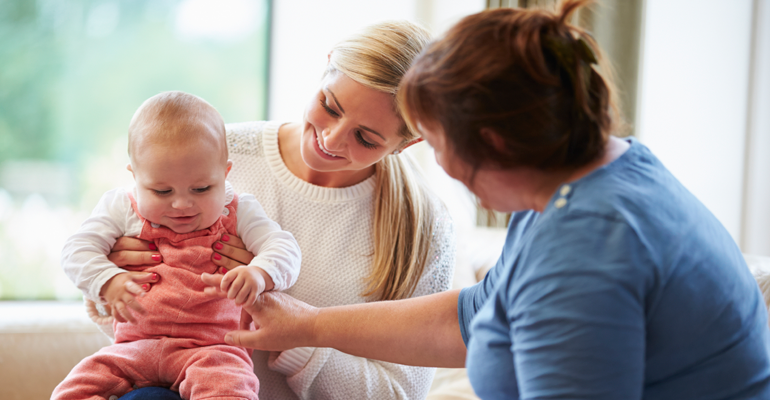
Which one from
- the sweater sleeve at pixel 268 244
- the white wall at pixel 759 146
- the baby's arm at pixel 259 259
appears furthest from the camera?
the white wall at pixel 759 146

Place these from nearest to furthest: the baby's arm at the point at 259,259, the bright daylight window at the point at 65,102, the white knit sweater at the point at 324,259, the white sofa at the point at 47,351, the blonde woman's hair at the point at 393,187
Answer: the baby's arm at the point at 259,259
the blonde woman's hair at the point at 393,187
the white knit sweater at the point at 324,259
the white sofa at the point at 47,351
the bright daylight window at the point at 65,102

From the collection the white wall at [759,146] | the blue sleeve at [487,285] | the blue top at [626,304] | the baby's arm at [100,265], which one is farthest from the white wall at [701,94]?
the baby's arm at [100,265]

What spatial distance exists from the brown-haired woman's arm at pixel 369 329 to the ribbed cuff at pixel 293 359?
7.4 inches

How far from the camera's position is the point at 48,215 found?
9.29 ft

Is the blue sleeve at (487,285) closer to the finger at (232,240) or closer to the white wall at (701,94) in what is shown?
the finger at (232,240)

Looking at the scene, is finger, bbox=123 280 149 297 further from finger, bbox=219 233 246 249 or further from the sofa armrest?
the sofa armrest

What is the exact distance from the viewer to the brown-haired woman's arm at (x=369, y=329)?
1192 mm

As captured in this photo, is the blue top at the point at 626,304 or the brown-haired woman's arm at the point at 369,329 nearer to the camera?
the blue top at the point at 626,304

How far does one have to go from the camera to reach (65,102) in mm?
2883

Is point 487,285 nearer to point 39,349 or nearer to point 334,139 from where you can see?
point 334,139

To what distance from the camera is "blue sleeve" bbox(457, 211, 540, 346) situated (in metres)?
1.03

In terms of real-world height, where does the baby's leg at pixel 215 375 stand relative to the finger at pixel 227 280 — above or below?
below

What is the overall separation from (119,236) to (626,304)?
1084 mm

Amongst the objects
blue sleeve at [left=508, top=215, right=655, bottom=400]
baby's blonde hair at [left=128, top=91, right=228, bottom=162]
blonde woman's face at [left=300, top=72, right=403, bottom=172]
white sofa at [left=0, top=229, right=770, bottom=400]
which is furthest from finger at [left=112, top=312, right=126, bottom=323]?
white sofa at [left=0, top=229, right=770, bottom=400]
